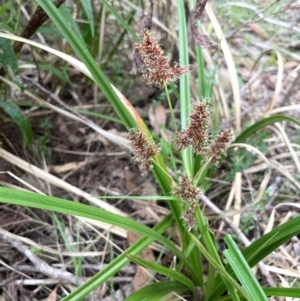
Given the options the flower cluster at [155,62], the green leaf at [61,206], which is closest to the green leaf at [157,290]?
the green leaf at [61,206]

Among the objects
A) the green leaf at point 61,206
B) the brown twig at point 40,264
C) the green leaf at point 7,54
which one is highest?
the green leaf at point 7,54

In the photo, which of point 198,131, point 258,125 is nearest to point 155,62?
point 198,131

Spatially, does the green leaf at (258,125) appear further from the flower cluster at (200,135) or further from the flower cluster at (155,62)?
the flower cluster at (155,62)

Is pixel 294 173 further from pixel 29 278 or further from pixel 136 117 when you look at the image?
pixel 29 278

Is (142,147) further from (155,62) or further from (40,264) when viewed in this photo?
(40,264)

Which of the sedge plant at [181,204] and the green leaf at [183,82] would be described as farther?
the green leaf at [183,82]

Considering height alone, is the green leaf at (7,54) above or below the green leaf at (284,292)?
above

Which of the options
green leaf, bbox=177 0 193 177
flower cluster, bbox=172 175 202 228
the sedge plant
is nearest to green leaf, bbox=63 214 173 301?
the sedge plant

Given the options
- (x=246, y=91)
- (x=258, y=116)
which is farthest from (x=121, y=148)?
(x=246, y=91)

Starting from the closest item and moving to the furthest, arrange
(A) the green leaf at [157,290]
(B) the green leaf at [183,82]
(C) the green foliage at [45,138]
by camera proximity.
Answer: (A) the green leaf at [157,290], (B) the green leaf at [183,82], (C) the green foliage at [45,138]

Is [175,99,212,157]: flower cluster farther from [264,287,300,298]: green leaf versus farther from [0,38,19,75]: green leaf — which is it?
[0,38,19,75]: green leaf

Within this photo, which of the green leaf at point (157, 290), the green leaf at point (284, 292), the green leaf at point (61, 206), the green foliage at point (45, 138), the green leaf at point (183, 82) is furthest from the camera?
the green foliage at point (45, 138)
